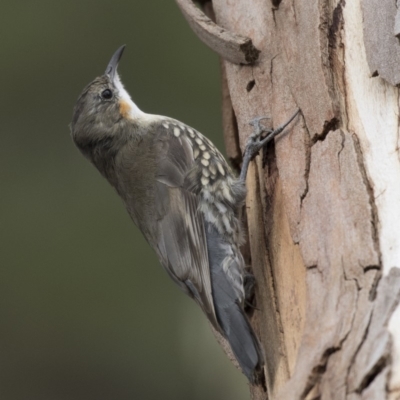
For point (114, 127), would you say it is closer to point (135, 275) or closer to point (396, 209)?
point (396, 209)

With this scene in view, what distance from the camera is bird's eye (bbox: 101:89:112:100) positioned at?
4.29m

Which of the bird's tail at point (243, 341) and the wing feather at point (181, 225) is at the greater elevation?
the wing feather at point (181, 225)

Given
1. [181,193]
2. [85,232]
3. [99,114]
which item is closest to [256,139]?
[181,193]

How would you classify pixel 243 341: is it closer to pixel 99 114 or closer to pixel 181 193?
pixel 181 193

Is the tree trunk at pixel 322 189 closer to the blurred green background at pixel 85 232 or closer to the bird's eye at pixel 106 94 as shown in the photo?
the bird's eye at pixel 106 94

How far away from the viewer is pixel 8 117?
5.57 metres

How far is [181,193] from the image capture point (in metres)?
3.79

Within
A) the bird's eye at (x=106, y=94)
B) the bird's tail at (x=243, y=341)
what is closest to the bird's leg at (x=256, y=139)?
the bird's tail at (x=243, y=341)

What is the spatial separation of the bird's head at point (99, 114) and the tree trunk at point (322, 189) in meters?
0.66

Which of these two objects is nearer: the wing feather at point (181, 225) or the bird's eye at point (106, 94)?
the wing feather at point (181, 225)

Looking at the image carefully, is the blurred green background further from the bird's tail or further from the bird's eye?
the bird's tail

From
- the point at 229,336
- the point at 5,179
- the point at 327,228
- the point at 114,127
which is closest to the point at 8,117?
the point at 5,179

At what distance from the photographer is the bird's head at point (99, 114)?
4199 mm

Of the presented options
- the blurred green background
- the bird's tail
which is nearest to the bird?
the bird's tail
